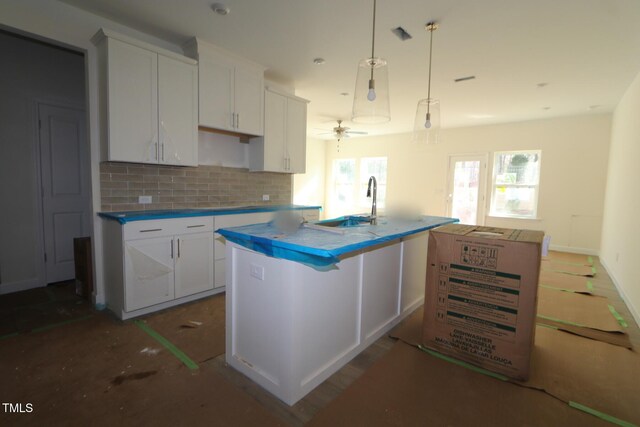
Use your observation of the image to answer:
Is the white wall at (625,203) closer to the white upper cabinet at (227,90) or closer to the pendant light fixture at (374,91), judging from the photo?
the pendant light fixture at (374,91)

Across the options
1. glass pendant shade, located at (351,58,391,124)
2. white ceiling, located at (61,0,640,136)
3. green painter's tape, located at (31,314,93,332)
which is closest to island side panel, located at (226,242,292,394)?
glass pendant shade, located at (351,58,391,124)

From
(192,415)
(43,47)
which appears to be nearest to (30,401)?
(192,415)

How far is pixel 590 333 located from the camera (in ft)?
8.31

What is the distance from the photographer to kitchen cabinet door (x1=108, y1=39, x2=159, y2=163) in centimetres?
259

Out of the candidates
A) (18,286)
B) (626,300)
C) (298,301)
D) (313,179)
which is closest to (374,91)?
(298,301)

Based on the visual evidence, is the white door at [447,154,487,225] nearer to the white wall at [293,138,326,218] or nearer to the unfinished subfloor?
the white wall at [293,138,326,218]

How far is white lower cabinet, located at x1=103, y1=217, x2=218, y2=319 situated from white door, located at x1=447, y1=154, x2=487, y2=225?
5729 mm

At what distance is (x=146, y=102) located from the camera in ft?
9.14

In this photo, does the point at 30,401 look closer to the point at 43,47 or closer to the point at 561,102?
the point at 43,47

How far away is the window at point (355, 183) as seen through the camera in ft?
26.9

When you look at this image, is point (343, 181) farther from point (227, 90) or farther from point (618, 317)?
point (618, 317)

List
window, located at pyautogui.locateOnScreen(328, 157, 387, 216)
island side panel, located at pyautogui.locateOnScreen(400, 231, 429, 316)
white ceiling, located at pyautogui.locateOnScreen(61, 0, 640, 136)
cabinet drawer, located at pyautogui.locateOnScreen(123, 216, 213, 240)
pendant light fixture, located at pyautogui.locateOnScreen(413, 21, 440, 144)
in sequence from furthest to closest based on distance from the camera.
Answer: window, located at pyautogui.locateOnScreen(328, 157, 387, 216), pendant light fixture, located at pyautogui.locateOnScreen(413, 21, 440, 144), island side panel, located at pyautogui.locateOnScreen(400, 231, 429, 316), cabinet drawer, located at pyautogui.locateOnScreen(123, 216, 213, 240), white ceiling, located at pyautogui.locateOnScreen(61, 0, 640, 136)

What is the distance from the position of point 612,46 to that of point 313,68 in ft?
10.2

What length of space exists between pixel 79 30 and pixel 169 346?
9.27 feet
